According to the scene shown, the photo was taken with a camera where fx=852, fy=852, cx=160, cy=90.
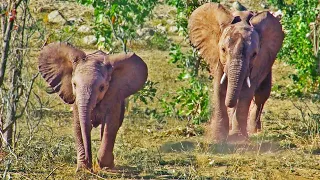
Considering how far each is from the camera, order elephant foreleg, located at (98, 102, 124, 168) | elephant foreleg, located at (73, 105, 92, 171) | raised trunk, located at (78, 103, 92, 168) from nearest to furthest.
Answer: raised trunk, located at (78, 103, 92, 168) < elephant foreleg, located at (73, 105, 92, 171) < elephant foreleg, located at (98, 102, 124, 168)

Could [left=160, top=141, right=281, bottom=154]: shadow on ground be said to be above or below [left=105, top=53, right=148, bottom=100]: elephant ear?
below

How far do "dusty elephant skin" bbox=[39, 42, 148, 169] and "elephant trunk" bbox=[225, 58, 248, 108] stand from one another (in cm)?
119

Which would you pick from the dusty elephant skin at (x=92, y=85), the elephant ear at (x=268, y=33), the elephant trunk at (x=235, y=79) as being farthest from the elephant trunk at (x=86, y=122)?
the elephant ear at (x=268, y=33)

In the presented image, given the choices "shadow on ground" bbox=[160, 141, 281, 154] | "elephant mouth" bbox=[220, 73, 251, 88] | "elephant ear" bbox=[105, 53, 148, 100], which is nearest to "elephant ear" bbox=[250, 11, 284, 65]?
"elephant mouth" bbox=[220, 73, 251, 88]

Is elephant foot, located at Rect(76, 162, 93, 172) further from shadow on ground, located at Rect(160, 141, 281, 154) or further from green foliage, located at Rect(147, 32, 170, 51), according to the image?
green foliage, located at Rect(147, 32, 170, 51)

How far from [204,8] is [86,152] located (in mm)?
3272

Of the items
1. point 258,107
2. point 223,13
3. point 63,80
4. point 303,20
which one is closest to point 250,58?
point 223,13

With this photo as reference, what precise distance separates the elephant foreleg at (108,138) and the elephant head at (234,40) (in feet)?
5.60

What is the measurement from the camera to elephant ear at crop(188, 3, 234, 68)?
425 inches

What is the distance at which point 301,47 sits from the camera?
14.0 meters

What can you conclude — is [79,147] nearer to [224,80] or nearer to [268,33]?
[224,80]

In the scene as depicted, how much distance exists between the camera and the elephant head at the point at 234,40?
33.1 ft

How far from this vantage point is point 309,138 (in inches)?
411

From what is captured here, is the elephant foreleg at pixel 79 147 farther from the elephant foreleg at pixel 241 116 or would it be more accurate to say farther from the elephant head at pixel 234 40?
the elephant foreleg at pixel 241 116
